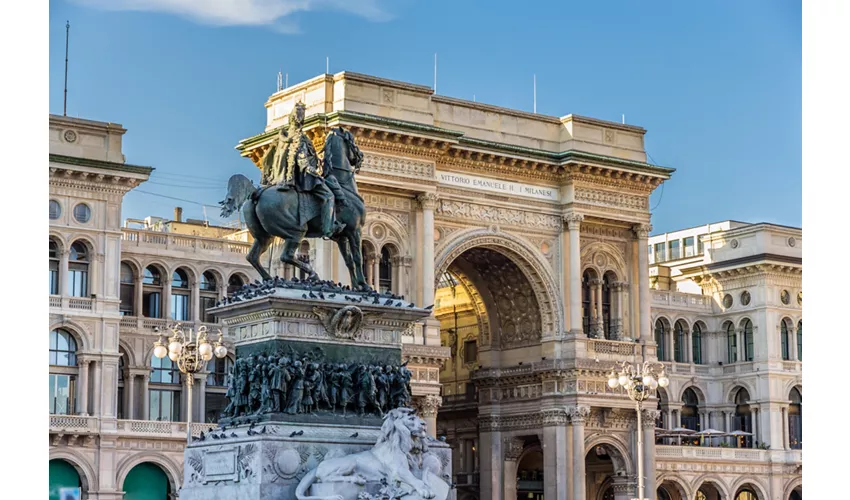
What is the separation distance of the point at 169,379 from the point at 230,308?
40463 mm

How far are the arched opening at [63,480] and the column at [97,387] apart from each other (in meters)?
2.20

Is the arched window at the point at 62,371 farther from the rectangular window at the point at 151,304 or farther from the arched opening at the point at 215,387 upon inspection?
the arched opening at the point at 215,387

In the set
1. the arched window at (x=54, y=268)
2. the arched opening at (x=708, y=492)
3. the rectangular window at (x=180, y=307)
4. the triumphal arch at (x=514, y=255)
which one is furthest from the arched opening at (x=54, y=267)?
the arched opening at (x=708, y=492)

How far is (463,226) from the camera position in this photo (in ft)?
206

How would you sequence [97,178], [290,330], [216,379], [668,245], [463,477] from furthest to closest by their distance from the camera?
[668,245], [463,477], [216,379], [97,178], [290,330]

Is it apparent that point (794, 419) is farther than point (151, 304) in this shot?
Yes

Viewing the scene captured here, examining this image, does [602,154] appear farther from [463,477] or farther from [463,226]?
[463,477]

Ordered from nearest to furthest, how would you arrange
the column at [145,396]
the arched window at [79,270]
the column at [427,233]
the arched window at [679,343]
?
1. the arched window at [79,270]
2. the column at [427,233]
3. the column at [145,396]
4. the arched window at [679,343]

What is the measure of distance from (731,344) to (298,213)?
59429mm

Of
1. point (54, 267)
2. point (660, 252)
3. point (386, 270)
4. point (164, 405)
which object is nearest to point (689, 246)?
point (660, 252)

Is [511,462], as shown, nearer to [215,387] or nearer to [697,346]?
[215,387]

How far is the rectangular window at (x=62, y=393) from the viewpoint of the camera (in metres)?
58.0

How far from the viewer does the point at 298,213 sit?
24000 mm

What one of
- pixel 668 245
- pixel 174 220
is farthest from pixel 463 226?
pixel 668 245
